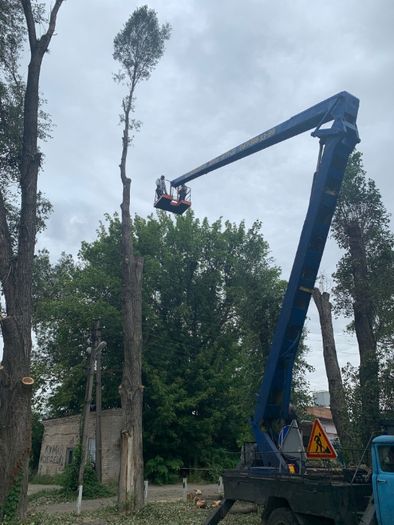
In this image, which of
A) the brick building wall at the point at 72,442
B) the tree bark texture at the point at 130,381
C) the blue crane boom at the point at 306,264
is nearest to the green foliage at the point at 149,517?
the tree bark texture at the point at 130,381

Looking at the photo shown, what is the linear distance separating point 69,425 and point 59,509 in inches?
551

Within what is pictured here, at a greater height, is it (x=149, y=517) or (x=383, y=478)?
(x=383, y=478)

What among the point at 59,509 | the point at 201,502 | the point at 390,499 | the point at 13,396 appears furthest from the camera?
the point at 59,509

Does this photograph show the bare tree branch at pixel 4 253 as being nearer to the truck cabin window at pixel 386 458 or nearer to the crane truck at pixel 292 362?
the crane truck at pixel 292 362

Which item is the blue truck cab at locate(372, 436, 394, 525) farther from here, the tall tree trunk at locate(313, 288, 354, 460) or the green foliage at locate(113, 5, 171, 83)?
the green foliage at locate(113, 5, 171, 83)

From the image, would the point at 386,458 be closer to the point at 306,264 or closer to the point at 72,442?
the point at 306,264

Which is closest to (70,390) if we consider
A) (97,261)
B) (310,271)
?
(97,261)

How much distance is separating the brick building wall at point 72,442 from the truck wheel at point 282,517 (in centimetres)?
1724

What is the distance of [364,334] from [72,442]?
19649mm

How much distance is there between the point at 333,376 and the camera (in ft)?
57.3

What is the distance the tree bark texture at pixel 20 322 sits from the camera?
10.6m

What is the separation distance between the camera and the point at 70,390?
95.6 ft

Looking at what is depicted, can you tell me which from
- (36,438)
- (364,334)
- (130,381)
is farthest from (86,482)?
(36,438)

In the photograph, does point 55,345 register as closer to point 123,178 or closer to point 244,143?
point 123,178
